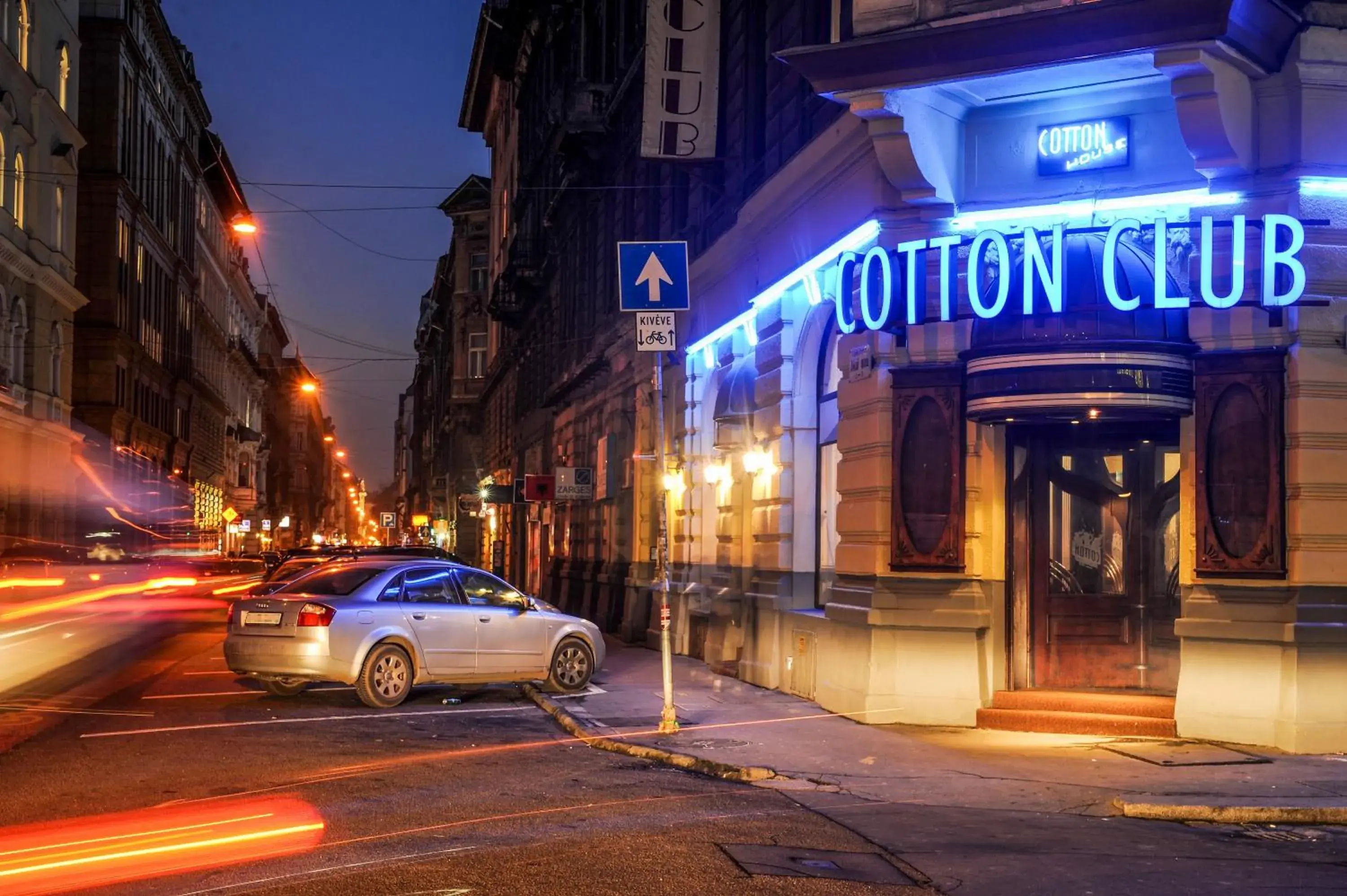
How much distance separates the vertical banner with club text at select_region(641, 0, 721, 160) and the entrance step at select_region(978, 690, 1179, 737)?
411 inches

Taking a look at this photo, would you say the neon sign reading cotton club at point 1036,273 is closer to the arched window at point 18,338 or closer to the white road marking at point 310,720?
the white road marking at point 310,720

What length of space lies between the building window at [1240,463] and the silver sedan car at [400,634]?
7.60 m

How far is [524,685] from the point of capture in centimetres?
1786

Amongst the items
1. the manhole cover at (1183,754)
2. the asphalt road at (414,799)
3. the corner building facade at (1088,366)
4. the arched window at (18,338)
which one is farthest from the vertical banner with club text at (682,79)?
the arched window at (18,338)

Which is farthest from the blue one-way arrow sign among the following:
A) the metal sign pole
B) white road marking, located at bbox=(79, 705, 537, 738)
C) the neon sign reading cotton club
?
white road marking, located at bbox=(79, 705, 537, 738)

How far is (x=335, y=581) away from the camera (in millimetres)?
15992

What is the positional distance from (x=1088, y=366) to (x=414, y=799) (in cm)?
691

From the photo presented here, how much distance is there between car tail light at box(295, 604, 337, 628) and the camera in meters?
15.1

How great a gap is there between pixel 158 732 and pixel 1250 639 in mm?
9543

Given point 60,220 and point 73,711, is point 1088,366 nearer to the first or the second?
point 73,711

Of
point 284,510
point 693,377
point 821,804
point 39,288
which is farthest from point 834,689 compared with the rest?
point 284,510

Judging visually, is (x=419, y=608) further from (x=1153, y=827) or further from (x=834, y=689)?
(x=1153, y=827)

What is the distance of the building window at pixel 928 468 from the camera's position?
45.7 ft

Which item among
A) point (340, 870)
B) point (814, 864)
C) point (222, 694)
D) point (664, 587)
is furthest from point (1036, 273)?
point (222, 694)
